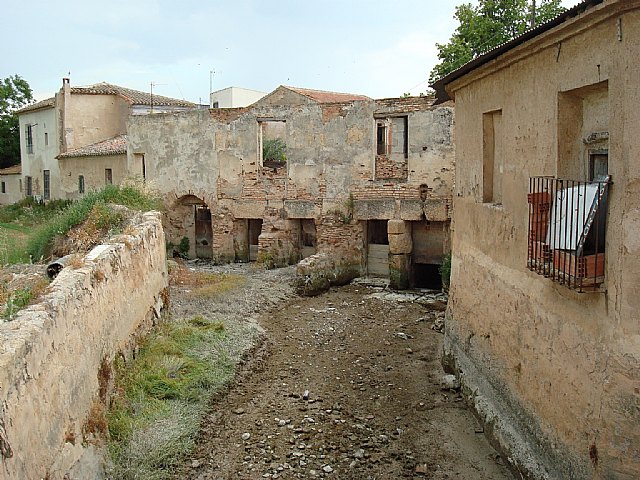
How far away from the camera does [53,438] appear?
5422 mm

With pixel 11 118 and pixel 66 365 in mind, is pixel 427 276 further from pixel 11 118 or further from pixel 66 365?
pixel 11 118

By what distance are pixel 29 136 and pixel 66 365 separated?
3064cm

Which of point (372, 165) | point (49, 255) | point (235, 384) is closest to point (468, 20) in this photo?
point (372, 165)

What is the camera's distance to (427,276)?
18438mm

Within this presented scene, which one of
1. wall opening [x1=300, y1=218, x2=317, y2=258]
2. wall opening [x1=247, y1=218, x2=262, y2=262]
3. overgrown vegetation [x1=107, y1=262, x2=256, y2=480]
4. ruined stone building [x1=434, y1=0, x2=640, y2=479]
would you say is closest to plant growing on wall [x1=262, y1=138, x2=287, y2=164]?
wall opening [x1=247, y1=218, x2=262, y2=262]

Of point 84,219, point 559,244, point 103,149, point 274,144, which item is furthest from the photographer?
point 274,144

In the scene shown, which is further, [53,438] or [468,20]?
[468,20]

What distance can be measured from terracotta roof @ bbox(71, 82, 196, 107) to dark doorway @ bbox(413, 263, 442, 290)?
688 inches

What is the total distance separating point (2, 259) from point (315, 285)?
715 centimetres

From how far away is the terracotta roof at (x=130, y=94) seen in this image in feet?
98.4

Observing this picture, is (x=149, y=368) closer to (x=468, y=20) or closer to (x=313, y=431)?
(x=313, y=431)

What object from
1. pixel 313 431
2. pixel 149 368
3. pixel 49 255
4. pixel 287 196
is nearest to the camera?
pixel 313 431

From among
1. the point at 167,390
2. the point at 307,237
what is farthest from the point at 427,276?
the point at 167,390

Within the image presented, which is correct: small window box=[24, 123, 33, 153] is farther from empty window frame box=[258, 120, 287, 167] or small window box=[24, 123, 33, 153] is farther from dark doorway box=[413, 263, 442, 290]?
dark doorway box=[413, 263, 442, 290]
